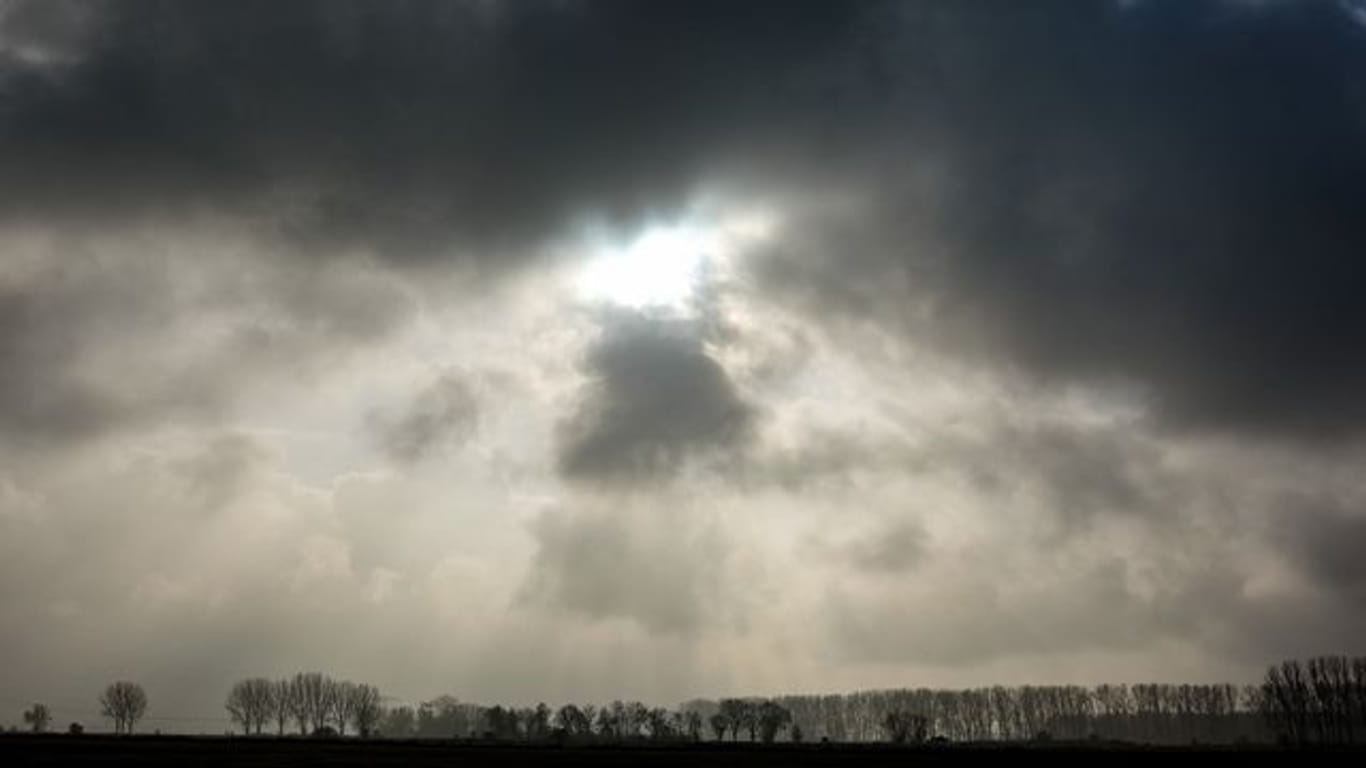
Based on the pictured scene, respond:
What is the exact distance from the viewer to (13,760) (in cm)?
6328

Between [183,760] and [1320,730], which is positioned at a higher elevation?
[183,760]

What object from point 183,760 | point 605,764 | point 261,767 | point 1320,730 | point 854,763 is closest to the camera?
point 261,767

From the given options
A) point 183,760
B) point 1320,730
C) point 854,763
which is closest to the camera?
point 183,760

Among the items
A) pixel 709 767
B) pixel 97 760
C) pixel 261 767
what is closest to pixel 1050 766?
pixel 709 767

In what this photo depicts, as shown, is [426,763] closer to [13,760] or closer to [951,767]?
[13,760]

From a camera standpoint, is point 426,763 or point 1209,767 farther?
point 1209,767

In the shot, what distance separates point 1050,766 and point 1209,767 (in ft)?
46.5

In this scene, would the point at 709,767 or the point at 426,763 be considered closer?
the point at 709,767

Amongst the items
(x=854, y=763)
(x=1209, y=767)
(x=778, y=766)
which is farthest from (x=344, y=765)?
(x=1209, y=767)

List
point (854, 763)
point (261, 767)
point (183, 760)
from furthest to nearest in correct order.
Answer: point (854, 763)
point (183, 760)
point (261, 767)

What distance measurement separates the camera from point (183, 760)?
67.4 m

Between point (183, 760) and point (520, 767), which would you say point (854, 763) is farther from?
point (183, 760)

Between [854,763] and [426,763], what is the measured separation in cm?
3149

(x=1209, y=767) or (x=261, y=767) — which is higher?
(x=261, y=767)
